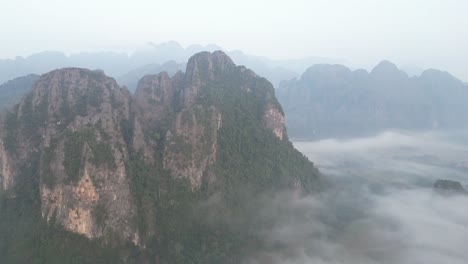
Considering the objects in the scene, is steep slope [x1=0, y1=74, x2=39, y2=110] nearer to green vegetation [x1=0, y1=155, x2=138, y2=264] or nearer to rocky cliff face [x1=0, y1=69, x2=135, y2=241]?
rocky cliff face [x1=0, y1=69, x2=135, y2=241]

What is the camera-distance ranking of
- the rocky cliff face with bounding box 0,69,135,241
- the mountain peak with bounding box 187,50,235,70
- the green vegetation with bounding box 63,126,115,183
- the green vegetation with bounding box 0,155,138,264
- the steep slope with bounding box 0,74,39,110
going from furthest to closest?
the steep slope with bounding box 0,74,39,110 → the mountain peak with bounding box 187,50,235,70 → the green vegetation with bounding box 63,126,115,183 → the rocky cliff face with bounding box 0,69,135,241 → the green vegetation with bounding box 0,155,138,264

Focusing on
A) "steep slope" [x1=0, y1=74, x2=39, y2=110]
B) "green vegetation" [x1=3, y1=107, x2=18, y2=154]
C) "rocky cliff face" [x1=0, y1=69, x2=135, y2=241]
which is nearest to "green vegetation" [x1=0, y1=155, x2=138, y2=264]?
"rocky cliff face" [x1=0, y1=69, x2=135, y2=241]

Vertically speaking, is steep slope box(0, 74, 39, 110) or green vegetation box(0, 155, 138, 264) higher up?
steep slope box(0, 74, 39, 110)

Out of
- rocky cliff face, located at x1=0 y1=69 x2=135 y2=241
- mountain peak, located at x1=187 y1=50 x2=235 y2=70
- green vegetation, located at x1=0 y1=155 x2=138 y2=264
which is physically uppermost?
mountain peak, located at x1=187 y1=50 x2=235 y2=70

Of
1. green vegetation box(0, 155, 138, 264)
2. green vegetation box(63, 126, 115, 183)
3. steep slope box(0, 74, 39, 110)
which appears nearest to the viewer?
green vegetation box(0, 155, 138, 264)

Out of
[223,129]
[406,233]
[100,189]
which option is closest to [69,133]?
[100,189]

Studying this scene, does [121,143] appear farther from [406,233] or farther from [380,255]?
[406,233]

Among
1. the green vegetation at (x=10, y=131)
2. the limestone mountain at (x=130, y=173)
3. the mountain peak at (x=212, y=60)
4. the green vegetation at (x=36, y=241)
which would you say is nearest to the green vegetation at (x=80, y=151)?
the limestone mountain at (x=130, y=173)

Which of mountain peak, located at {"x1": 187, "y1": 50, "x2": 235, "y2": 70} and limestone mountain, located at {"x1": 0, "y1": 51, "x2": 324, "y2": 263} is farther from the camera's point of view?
mountain peak, located at {"x1": 187, "y1": 50, "x2": 235, "y2": 70}

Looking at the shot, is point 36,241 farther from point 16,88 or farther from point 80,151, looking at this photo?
point 16,88
